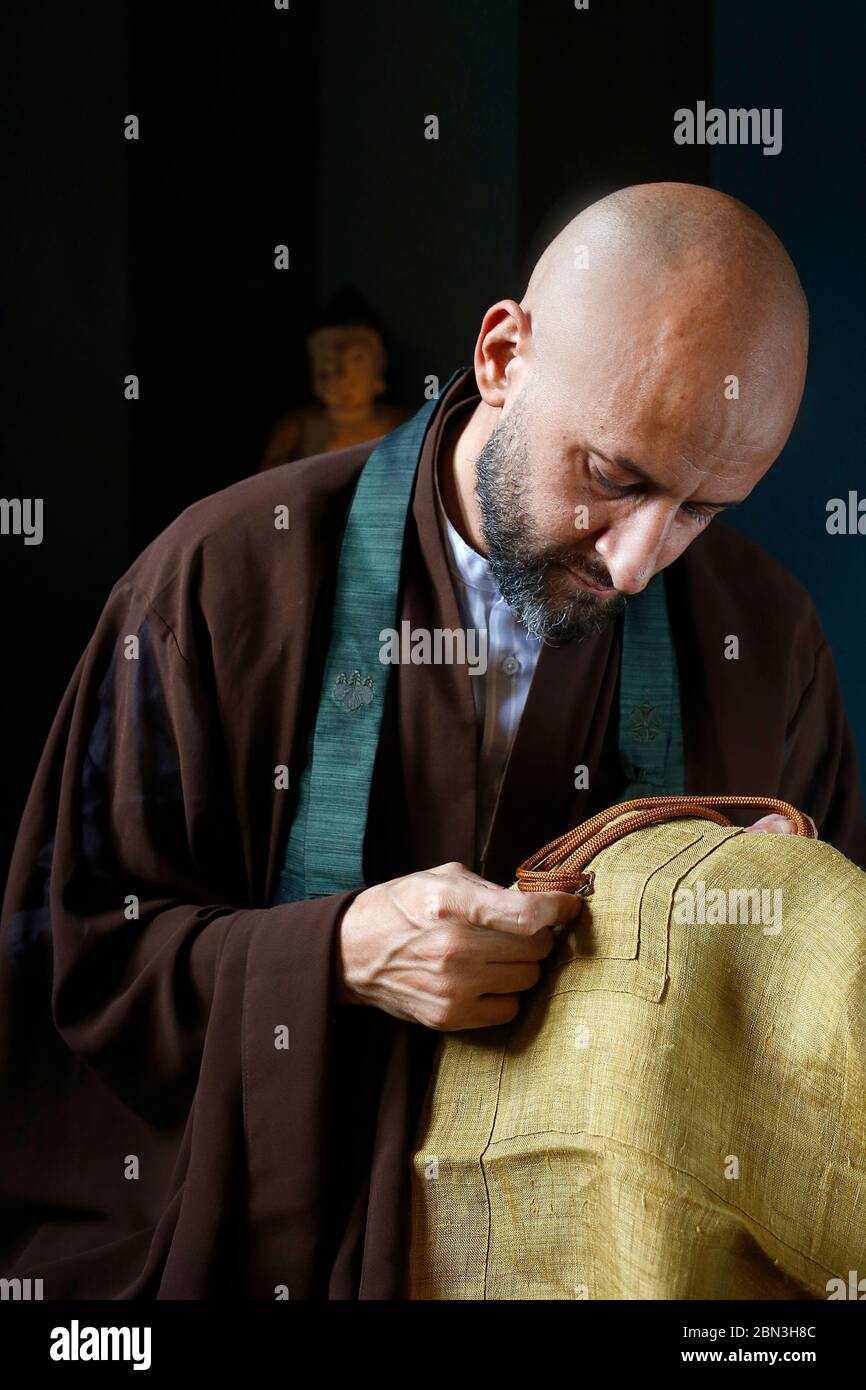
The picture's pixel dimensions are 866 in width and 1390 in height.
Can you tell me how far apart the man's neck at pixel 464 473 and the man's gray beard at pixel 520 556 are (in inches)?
1.9

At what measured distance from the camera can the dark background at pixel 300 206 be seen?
176 centimetres

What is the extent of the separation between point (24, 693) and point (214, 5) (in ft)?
3.34

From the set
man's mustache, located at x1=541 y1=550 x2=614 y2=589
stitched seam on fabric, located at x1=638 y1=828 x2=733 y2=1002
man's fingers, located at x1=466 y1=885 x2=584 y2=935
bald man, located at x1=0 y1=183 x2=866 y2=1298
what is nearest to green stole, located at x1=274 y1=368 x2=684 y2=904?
bald man, located at x1=0 y1=183 x2=866 y2=1298

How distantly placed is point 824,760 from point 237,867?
809mm

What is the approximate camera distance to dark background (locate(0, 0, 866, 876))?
176cm

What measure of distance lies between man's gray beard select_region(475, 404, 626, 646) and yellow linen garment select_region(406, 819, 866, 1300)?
34 centimetres

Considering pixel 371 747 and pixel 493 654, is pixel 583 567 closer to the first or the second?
pixel 493 654

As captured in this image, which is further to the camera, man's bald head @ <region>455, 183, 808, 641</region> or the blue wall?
the blue wall

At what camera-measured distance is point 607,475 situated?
1377 millimetres

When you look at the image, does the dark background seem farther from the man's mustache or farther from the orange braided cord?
the orange braided cord

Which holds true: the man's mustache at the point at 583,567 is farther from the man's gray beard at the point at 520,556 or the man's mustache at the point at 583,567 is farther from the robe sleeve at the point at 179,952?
the robe sleeve at the point at 179,952

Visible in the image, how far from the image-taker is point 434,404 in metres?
1.65
